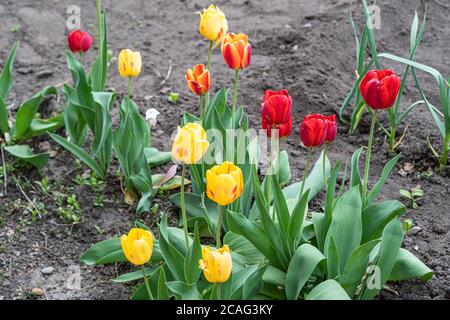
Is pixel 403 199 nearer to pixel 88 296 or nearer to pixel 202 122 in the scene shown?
pixel 202 122

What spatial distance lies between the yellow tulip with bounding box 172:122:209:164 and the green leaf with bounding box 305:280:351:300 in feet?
1.71

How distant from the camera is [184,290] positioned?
2.11 meters

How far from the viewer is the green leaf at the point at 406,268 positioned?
2270 mm

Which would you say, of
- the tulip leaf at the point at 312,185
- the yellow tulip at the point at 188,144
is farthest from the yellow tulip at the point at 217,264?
the tulip leaf at the point at 312,185

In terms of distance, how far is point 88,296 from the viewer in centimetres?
254

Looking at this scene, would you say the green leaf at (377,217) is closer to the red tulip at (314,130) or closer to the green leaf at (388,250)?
the green leaf at (388,250)

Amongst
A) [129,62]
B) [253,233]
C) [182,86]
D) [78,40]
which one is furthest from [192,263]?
[182,86]

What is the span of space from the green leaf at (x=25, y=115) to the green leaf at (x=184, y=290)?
1342 millimetres

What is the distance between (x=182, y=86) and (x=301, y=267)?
1.60 meters

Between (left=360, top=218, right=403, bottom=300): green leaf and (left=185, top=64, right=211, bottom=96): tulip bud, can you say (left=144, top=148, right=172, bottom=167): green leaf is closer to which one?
(left=185, top=64, right=211, bottom=96): tulip bud

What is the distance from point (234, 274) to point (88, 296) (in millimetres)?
601
